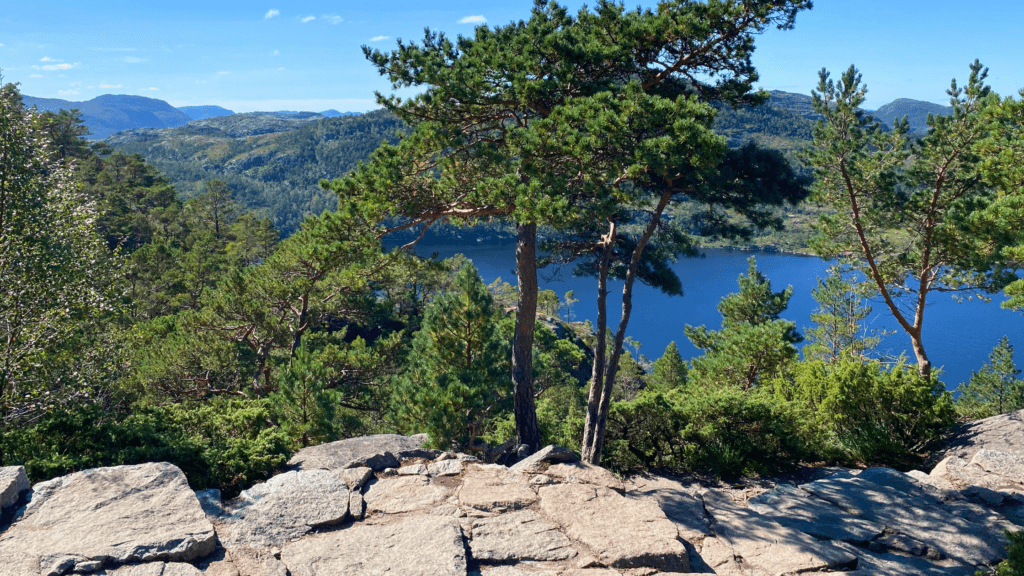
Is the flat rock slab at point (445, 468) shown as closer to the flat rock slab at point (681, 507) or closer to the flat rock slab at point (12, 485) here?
the flat rock slab at point (681, 507)

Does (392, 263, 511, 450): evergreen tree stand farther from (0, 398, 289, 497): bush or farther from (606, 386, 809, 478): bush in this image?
(0, 398, 289, 497): bush

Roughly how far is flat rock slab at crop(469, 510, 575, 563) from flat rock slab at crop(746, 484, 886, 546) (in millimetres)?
2958

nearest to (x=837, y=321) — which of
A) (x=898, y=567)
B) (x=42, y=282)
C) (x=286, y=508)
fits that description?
(x=898, y=567)

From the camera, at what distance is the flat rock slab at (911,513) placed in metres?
6.27

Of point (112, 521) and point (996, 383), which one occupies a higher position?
point (112, 521)

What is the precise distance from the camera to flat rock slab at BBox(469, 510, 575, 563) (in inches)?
213

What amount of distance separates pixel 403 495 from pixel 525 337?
4.91m

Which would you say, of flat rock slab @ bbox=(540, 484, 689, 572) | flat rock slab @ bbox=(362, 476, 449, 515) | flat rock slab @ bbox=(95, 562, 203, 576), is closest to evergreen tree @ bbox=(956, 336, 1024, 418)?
flat rock slab @ bbox=(540, 484, 689, 572)

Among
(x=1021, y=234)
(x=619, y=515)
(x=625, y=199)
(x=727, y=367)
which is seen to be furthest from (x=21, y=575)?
(x=727, y=367)

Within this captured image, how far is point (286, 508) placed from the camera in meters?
5.84

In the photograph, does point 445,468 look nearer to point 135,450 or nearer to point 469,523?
point 469,523

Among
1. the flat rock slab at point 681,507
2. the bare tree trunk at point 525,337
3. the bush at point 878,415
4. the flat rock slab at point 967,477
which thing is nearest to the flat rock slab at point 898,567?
the flat rock slab at point 681,507

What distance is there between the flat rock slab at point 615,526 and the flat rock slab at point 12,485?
5.15 meters

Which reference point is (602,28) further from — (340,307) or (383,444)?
(340,307)
